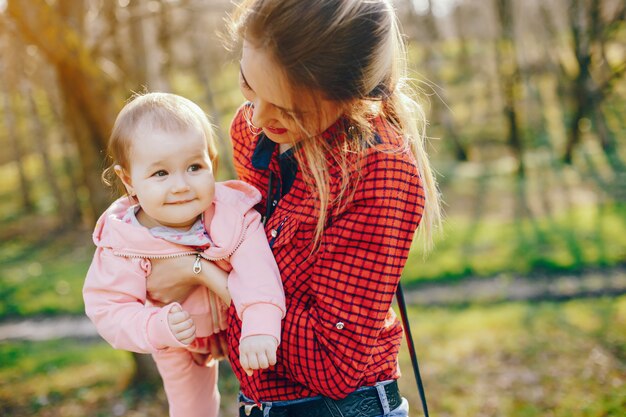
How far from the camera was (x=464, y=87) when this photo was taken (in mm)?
27094

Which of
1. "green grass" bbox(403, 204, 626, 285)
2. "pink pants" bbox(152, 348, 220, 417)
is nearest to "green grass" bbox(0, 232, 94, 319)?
"green grass" bbox(403, 204, 626, 285)

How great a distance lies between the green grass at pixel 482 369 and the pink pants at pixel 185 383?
3.42m

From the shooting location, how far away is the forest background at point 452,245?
4730mm

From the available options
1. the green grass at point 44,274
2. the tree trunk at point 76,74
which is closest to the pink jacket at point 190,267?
the tree trunk at point 76,74

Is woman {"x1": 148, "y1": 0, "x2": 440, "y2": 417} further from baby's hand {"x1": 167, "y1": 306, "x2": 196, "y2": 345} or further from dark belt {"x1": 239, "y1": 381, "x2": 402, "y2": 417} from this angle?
baby's hand {"x1": 167, "y1": 306, "x2": 196, "y2": 345}

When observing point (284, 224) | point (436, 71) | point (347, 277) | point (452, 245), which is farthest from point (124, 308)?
point (436, 71)

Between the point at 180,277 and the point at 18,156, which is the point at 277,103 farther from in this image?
the point at 18,156

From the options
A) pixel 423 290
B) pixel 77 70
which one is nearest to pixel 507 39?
pixel 423 290

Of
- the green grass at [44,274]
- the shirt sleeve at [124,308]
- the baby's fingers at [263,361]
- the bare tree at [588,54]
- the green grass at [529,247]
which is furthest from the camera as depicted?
the bare tree at [588,54]

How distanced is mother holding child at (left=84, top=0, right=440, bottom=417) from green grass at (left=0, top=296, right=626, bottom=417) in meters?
3.68

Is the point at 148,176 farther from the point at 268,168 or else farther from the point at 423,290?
the point at 423,290

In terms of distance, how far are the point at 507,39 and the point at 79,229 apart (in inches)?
489

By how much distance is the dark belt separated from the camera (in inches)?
62.4

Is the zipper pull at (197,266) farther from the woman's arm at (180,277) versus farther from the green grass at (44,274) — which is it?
the green grass at (44,274)
